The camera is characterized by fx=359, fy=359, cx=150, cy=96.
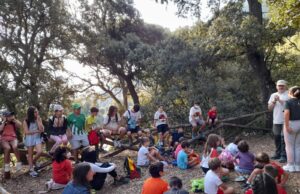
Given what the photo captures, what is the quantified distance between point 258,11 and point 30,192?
433 inches

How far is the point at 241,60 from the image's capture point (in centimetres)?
1574

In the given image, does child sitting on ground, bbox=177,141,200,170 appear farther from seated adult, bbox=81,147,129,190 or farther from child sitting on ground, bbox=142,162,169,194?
child sitting on ground, bbox=142,162,169,194

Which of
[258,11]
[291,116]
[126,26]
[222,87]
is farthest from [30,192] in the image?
[126,26]

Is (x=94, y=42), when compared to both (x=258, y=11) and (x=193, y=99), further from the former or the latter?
(x=258, y=11)

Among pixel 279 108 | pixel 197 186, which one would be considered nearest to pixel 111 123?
pixel 197 186

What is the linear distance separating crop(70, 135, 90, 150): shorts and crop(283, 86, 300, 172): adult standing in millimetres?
4748

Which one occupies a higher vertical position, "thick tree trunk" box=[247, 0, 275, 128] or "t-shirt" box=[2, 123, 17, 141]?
"thick tree trunk" box=[247, 0, 275, 128]

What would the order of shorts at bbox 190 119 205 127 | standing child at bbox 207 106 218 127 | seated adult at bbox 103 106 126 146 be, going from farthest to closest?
1. standing child at bbox 207 106 218 127
2. shorts at bbox 190 119 205 127
3. seated adult at bbox 103 106 126 146

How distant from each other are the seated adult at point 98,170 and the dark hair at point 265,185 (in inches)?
133

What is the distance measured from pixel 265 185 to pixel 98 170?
3.57 m

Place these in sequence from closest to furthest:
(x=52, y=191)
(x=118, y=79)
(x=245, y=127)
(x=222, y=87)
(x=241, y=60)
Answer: (x=52, y=191) → (x=245, y=127) → (x=222, y=87) → (x=241, y=60) → (x=118, y=79)

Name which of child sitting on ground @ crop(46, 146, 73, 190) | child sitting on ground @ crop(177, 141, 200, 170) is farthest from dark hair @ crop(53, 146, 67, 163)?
child sitting on ground @ crop(177, 141, 200, 170)

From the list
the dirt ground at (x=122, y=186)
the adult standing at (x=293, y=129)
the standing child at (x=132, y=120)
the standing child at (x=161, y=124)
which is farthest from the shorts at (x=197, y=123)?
the adult standing at (x=293, y=129)

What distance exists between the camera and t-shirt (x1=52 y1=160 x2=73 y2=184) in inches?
292
